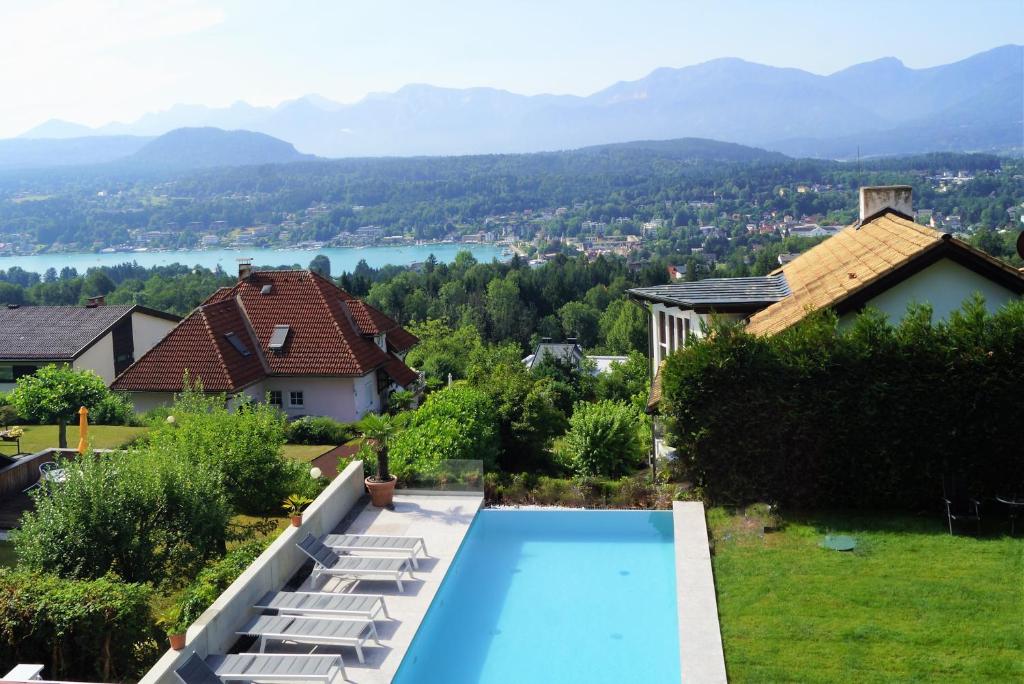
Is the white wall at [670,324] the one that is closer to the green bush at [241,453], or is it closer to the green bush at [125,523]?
the green bush at [241,453]

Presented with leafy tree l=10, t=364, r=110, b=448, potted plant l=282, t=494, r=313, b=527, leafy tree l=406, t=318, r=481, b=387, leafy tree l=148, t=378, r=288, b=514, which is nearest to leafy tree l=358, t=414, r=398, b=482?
potted plant l=282, t=494, r=313, b=527

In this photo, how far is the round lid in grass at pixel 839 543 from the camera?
11914 millimetres

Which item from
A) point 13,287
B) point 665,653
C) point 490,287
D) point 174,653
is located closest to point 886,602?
point 665,653

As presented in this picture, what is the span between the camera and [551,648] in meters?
10.9

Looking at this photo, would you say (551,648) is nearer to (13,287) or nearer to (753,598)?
(753,598)

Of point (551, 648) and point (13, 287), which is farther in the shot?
point (13, 287)

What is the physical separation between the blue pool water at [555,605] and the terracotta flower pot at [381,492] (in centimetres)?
163

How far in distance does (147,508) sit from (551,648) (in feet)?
18.7

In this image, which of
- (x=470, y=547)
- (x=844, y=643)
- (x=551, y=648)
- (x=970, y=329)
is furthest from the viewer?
Result: (x=470, y=547)

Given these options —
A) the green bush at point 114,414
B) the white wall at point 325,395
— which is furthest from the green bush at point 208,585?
the white wall at point 325,395

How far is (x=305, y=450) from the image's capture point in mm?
24594

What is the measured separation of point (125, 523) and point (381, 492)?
4853mm

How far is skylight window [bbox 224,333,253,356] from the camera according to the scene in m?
30.3

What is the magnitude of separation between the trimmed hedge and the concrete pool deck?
158 inches
